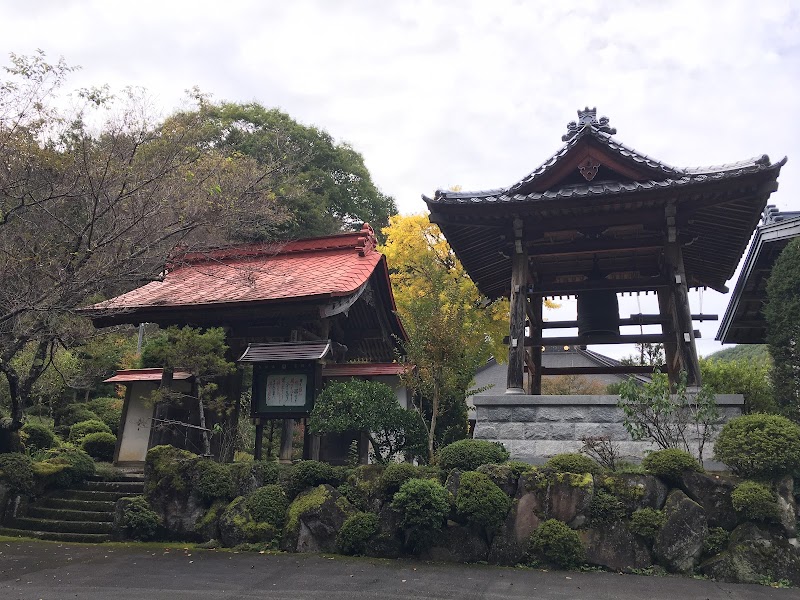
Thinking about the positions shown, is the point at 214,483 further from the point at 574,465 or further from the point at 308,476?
the point at 574,465

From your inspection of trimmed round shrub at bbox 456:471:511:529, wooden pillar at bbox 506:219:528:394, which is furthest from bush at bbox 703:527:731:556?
wooden pillar at bbox 506:219:528:394

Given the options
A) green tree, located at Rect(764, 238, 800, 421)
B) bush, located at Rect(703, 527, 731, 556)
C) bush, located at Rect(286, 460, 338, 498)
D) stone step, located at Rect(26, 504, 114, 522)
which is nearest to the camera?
bush, located at Rect(703, 527, 731, 556)

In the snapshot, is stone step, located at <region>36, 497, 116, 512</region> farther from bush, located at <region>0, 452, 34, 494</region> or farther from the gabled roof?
the gabled roof

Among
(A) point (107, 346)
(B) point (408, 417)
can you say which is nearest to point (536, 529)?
(B) point (408, 417)

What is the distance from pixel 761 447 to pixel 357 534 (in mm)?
5328

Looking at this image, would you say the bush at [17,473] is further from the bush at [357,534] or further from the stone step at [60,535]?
the bush at [357,534]

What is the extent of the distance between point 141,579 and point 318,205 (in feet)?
82.8

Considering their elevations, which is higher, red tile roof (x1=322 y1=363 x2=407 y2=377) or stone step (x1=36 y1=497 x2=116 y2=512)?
red tile roof (x1=322 y1=363 x2=407 y2=377)

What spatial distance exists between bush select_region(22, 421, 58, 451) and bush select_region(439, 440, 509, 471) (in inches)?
429

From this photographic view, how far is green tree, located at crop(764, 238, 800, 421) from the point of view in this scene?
869 centimetres

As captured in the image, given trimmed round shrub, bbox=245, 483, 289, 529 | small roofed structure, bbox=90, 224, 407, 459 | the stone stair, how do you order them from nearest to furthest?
1. trimmed round shrub, bbox=245, 483, 289, 529
2. the stone stair
3. small roofed structure, bbox=90, 224, 407, 459

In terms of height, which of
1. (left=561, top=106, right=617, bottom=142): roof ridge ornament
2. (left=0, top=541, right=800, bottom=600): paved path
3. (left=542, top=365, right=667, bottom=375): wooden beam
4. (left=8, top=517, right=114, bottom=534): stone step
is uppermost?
(left=561, top=106, right=617, bottom=142): roof ridge ornament

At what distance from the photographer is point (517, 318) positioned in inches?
413

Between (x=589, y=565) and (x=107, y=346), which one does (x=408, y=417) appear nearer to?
(x=589, y=565)
